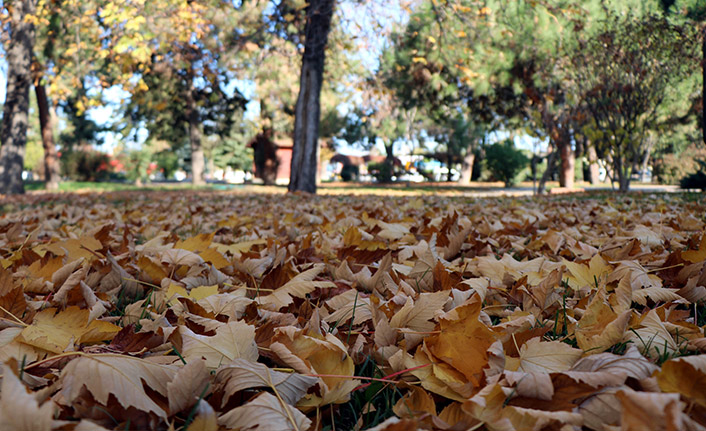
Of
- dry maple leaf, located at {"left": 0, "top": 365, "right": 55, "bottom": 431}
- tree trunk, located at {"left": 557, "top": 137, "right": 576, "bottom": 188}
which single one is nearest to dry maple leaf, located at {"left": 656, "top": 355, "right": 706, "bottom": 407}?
dry maple leaf, located at {"left": 0, "top": 365, "right": 55, "bottom": 431}

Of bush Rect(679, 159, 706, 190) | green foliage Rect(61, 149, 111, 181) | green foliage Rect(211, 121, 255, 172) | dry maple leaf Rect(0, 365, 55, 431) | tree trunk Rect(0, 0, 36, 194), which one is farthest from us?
green foliage Rect(211, 121, 255, 172)

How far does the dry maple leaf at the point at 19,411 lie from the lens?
1.94 ft

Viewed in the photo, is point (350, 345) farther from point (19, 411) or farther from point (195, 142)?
point (195, 142)

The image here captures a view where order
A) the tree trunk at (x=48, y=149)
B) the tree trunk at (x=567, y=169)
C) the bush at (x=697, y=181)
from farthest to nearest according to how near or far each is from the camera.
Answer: the tree trunk at (x=567, y=169) → the bush at (x=697, y=181) → the tree trunk at (x=48, y=149)

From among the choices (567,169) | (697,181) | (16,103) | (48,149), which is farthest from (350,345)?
(567,169)

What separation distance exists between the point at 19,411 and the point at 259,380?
1.17 ft

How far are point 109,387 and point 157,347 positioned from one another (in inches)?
12.0

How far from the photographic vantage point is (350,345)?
1145mm

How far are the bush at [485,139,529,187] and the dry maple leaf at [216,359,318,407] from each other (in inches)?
1163

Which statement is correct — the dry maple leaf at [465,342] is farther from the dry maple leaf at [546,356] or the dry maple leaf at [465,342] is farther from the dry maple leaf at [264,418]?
the dry maple leaf at [264,418]

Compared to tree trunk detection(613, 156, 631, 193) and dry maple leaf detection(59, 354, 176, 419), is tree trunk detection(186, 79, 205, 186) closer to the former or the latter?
tree trunk detection(613, 156, 631, 193)

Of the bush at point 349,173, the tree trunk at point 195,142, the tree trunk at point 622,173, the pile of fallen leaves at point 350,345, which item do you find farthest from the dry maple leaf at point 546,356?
the bush at point 349,173

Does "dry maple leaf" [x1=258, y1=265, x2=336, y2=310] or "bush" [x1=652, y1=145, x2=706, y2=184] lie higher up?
"bush" [x1=652, y1=145, x2=706, y2=184]

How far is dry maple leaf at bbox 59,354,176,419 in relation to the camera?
2.50 feet
